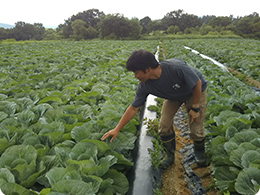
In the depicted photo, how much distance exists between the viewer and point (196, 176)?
273 cm

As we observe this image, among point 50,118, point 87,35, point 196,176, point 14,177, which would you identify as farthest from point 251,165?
point 87,35

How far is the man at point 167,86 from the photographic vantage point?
1.98 meters

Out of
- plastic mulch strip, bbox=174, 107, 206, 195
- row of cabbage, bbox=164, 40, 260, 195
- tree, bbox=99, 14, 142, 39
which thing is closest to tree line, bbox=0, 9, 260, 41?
tree, bbox=99, 14, 142, 39

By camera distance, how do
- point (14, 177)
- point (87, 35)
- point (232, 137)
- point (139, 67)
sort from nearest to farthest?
point (14, 177)
point (139, 67)
point (232, 137)
point (87, 35)

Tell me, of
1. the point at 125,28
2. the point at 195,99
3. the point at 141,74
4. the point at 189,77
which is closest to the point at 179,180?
the point at 195,99

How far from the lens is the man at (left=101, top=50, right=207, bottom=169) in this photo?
6.50 ft

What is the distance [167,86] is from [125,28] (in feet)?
131

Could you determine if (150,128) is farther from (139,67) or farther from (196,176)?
(139,67)

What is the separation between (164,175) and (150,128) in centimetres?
83

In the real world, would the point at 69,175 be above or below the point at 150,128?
above

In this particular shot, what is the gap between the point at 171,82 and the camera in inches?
89.3

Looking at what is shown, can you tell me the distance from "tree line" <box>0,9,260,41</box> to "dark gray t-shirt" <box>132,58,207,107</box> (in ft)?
124

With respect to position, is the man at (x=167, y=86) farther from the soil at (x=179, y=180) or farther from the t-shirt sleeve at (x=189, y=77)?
the soil at (x=179, y=180)

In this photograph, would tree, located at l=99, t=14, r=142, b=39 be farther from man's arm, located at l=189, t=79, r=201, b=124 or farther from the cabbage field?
man's arm, located at l=189, t=79, r=201, b=124
